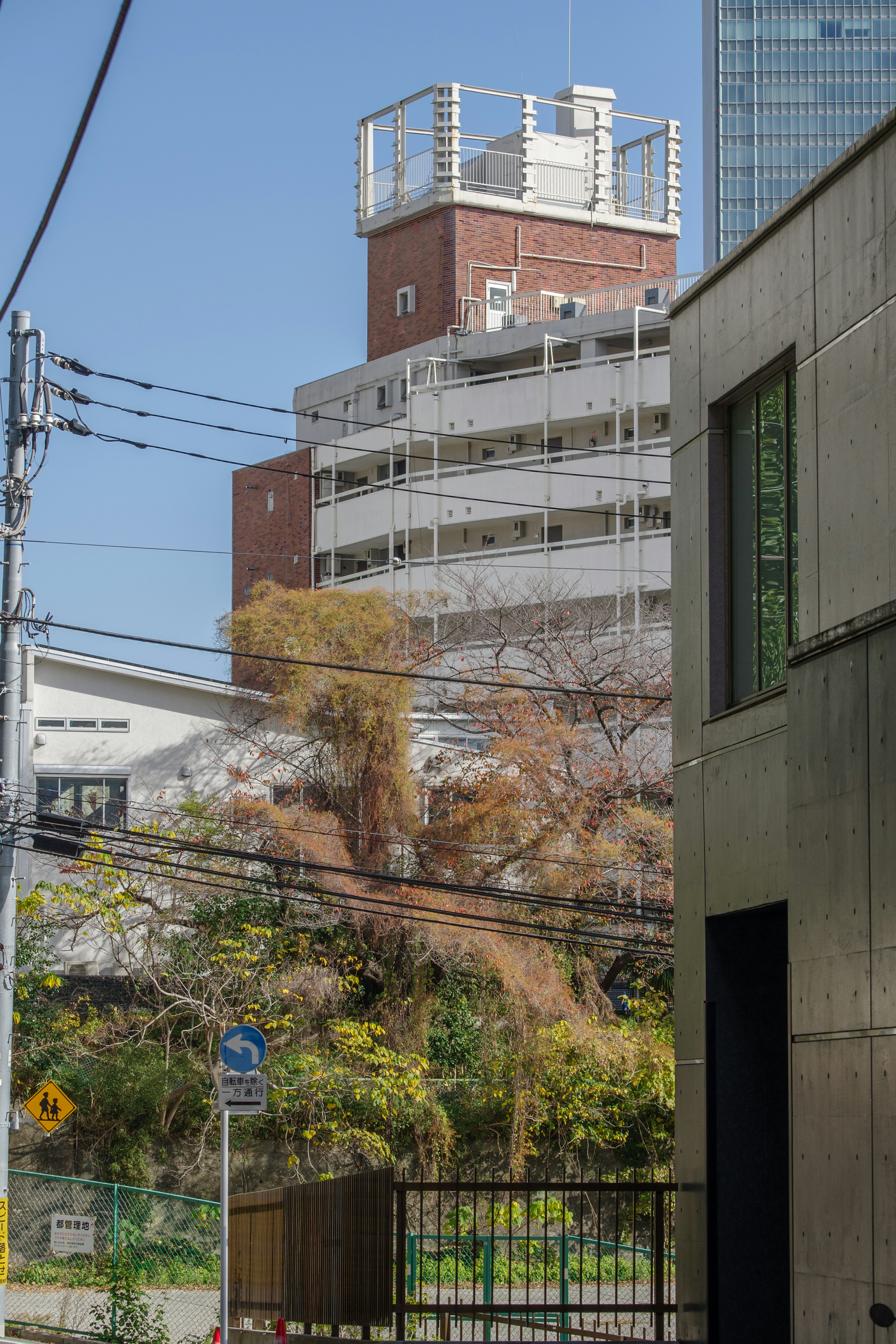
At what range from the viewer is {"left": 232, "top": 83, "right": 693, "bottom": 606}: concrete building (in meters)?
56.0

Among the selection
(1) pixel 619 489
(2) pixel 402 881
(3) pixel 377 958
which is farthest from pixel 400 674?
(1) pixel 619 489

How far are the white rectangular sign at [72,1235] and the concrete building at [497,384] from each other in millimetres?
33577

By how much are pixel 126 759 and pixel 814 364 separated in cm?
2552

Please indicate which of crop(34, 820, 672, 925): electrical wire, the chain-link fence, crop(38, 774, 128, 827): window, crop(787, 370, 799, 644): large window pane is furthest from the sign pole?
crop(38, 774, 128, 827): window

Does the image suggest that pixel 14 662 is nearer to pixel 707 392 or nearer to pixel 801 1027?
pixel 707 392

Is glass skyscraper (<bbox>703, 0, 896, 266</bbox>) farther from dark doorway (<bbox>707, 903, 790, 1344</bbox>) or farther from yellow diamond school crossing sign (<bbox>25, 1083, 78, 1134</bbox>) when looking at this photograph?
dark doorway (<bbox>707, 903, 790, 1344</bbox>)

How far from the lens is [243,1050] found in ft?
48.9

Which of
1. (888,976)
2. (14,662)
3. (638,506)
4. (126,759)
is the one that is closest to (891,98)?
(638,506)

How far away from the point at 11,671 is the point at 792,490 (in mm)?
11560

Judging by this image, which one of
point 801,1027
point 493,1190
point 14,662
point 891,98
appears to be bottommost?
point 493,1190

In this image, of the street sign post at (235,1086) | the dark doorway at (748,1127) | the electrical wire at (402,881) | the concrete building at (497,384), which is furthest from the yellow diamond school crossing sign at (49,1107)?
the concrete building at (497,384)

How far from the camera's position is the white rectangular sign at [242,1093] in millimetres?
14523

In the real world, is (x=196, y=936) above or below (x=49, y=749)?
below

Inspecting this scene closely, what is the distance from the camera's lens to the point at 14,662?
1933 centimetres
